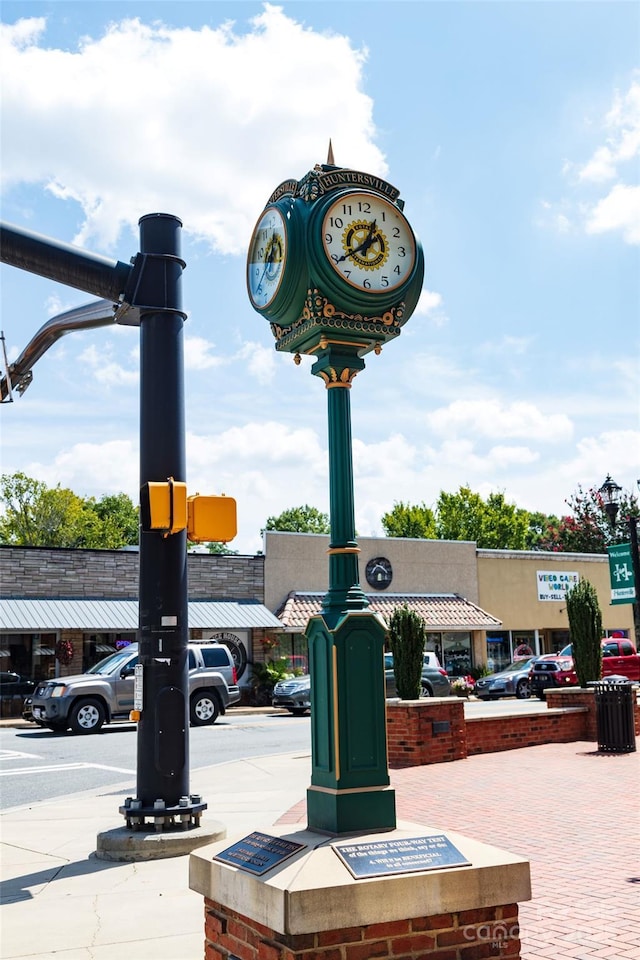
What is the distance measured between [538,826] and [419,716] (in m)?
4.60

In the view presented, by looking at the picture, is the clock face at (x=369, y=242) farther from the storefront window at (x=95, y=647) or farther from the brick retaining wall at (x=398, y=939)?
the storefront window at (x=95, y=647)

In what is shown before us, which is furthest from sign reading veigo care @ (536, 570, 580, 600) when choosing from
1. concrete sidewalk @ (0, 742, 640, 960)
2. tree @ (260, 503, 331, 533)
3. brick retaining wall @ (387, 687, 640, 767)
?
tree @ (260, 503, 331, 533)

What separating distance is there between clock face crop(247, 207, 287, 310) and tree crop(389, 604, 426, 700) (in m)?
9.23

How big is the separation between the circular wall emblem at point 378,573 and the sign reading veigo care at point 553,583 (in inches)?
283

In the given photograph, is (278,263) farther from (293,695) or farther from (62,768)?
(293,695)

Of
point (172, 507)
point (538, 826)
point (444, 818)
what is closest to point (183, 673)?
point (172, 507)

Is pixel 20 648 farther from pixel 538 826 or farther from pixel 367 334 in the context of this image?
pixel 367 334

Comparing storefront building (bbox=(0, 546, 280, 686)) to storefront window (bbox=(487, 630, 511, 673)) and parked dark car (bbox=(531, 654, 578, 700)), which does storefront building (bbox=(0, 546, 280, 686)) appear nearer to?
parked dark car (bbox=(531, 654, 578, 700))

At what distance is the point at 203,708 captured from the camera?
21625mm

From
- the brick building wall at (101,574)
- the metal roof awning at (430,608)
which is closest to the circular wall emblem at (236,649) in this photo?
the brick building wall at (101,574)

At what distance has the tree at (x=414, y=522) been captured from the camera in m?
68.6

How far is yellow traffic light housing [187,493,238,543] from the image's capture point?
643 centimetres

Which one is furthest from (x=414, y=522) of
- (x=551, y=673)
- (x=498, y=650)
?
(x=551, y=673)

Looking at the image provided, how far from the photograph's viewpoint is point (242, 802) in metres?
10.2
